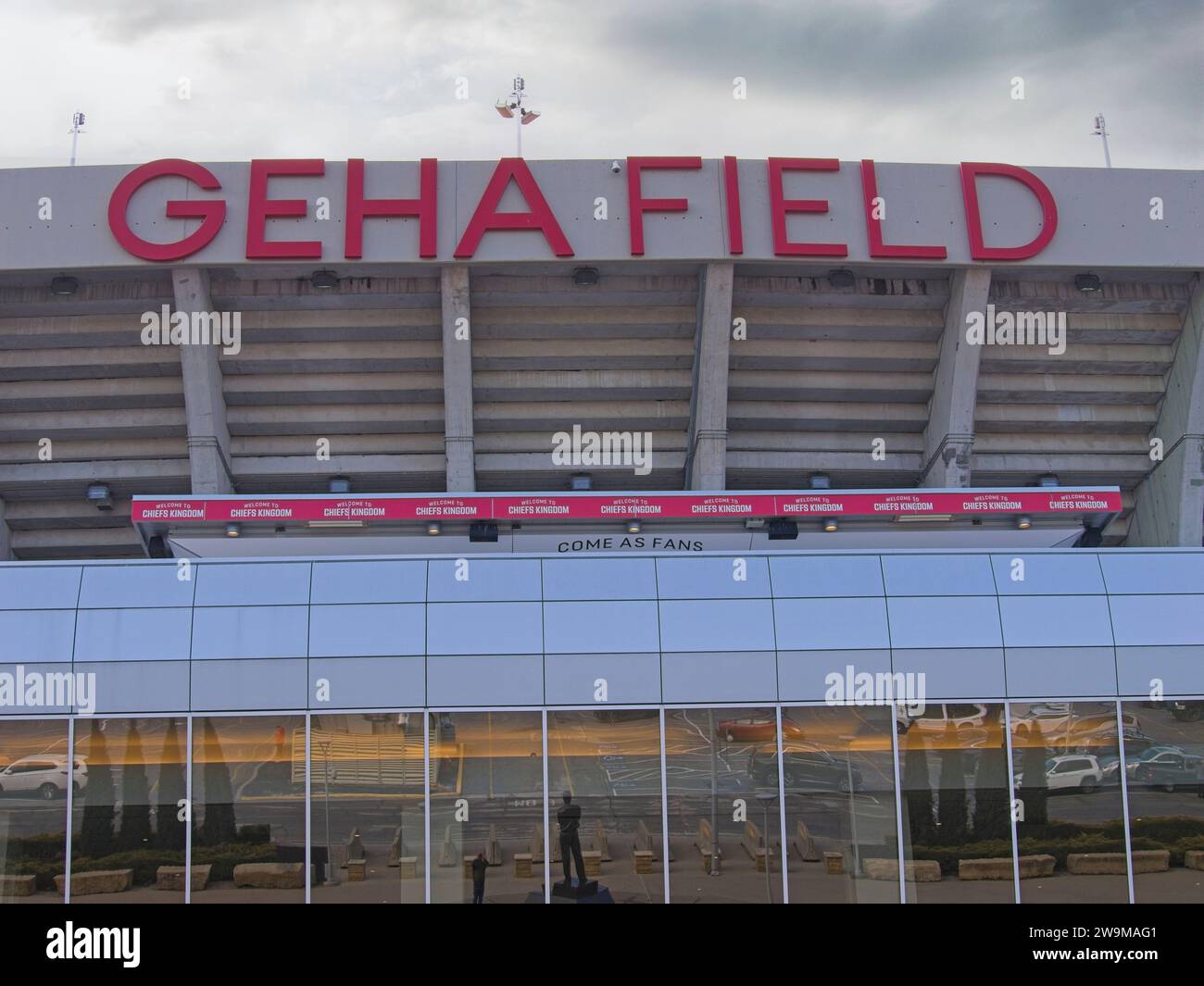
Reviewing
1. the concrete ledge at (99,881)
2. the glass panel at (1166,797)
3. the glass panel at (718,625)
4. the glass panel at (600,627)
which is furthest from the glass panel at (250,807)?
the glass panel at (1166,797)

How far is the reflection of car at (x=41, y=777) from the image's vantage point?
1546 cm

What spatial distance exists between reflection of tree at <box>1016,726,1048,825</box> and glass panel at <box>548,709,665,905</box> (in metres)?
→ 5.24

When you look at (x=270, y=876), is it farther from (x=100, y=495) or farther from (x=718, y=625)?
(x=100, y=495)

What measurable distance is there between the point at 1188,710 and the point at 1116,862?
8.28ft

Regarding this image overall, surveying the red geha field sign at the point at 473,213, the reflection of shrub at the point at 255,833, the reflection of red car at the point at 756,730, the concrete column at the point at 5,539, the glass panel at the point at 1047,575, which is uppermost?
the red geha field sign at the point at 473,213

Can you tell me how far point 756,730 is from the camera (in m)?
16.1

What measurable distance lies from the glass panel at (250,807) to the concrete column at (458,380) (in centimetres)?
820

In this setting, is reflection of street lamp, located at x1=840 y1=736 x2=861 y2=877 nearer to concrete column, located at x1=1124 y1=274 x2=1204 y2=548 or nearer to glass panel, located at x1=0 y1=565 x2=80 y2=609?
concrete column, located at x1=1124 y1=274 x2=1204 y2=548

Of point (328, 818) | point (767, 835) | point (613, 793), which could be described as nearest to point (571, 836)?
point (613, 793)

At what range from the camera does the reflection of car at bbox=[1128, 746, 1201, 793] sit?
15977 mm

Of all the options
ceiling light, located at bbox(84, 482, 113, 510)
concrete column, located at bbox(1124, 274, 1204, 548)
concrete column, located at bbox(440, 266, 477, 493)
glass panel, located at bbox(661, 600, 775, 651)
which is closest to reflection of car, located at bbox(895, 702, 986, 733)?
glass panel, located at bbox(661, 600, 775, 651)

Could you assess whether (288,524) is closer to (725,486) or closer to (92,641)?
Answer: (92,641)

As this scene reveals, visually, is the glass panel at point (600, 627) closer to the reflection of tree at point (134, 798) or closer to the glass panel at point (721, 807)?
the glass panel at point (721, 807)

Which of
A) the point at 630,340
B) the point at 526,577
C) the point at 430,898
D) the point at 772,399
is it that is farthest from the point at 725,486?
the point at 430,898
